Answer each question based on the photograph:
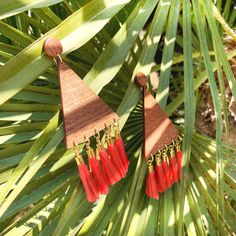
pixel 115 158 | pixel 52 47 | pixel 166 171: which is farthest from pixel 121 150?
pixel 52 47

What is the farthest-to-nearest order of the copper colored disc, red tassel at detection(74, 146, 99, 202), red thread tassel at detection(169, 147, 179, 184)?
red thread tassel at detection(169, 147, 179, 184) < red tassel at detection(74, 146, 99, 202) < the copper colored disc

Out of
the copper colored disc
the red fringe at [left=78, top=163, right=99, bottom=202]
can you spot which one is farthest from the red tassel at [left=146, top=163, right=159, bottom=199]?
the copper colored disc

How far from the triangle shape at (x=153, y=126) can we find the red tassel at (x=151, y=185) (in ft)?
0.11

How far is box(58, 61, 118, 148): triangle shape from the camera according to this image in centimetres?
62

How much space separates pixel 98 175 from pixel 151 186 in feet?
0.40

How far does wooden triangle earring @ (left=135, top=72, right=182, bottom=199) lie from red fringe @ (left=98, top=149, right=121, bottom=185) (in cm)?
7

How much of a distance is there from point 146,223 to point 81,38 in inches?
15.0

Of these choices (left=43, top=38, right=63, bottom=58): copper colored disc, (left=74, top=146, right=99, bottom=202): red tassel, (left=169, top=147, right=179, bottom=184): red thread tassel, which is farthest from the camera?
(left=169, top=147, right=179, bottom=184): red thread tassel

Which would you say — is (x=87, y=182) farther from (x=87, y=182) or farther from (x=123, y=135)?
(x=123, y=135)

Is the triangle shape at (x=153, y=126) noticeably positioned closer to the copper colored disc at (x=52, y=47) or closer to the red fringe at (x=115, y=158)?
the red fringe at (x=115, y=158)

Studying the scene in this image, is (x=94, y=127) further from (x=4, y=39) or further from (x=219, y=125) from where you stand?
(x=4, y=39)

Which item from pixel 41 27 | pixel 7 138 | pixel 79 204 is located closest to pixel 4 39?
pixel 41 27

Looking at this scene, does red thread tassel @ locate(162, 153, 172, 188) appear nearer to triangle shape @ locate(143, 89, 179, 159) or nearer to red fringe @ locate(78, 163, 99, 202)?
triangle shape @ locate(143, 89, 179, 159)

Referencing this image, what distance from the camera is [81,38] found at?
60 centimetres
